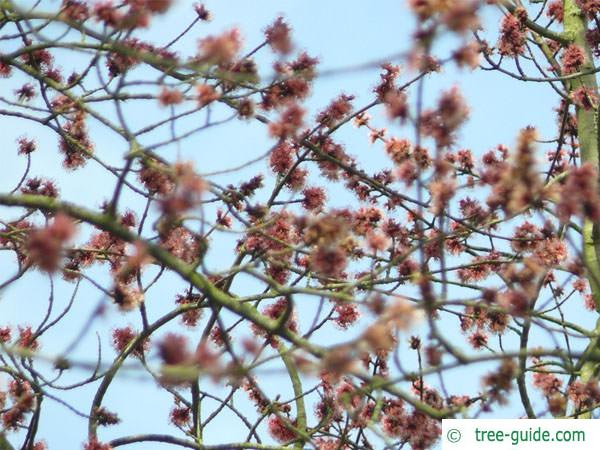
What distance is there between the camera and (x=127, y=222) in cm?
719

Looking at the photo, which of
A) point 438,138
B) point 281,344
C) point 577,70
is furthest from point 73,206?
point 577,70

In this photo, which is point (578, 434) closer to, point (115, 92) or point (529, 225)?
point (529, 225)

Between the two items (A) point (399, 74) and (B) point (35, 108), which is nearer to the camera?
(B) point (35, 108)

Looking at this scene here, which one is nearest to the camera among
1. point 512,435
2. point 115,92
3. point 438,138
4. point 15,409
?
point 438,138

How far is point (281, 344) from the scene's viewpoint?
7160 mm

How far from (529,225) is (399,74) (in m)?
1.42

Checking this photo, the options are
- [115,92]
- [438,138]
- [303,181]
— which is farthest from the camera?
[303,181]

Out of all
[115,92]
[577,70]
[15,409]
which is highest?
[577,70]

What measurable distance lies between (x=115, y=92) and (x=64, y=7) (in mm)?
1213

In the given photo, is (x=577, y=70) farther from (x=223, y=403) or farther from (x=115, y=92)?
(x=115, y=92)

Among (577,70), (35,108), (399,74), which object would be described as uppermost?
(577,70)

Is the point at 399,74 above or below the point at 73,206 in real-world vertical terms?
above

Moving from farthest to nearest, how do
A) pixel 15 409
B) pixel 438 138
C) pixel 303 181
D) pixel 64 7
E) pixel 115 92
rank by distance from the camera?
pixel 303 181 → pixel 15 409 → pixel 64 7 → pixel 115 92 → pixel 438 138

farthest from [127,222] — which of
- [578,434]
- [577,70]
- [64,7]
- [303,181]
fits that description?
[577,70]
